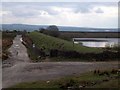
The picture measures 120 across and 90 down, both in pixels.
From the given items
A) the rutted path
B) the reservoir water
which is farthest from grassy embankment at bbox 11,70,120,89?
the reservoir water

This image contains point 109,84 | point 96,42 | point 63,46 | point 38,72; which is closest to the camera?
point 109,84

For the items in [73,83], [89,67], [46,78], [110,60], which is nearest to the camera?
[73,83]

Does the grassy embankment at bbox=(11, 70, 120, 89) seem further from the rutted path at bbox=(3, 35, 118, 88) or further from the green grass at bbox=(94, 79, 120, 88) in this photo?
the rutted path at bbox=(3, 35, 118, 88)

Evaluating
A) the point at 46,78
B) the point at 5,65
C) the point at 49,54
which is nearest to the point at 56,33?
the point at 49,54

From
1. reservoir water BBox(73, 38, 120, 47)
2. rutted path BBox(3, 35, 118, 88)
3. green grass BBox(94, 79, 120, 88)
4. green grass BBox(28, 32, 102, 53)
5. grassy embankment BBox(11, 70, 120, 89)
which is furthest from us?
reservoir water BBox(73, 38, 120, 47)

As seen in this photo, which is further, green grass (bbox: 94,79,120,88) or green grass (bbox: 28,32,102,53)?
green grass (bbox: 28,32,102,53)

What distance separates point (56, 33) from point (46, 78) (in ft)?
141

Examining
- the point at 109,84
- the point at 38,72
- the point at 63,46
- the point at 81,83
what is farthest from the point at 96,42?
the point at 109,84

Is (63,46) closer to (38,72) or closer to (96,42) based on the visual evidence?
(38,72)

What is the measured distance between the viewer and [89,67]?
22672 mm

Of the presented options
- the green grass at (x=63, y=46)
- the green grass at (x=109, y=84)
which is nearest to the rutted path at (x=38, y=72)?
the green grass at (x=109, y=84)

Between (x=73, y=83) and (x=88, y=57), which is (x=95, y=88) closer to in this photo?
(x=73, y=83)

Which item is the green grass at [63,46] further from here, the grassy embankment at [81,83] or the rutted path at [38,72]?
the grassy embankment at [81,83]

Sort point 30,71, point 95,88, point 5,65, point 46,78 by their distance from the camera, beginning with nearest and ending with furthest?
1. point 95,88
2. point 46,78
3. point 30,71
4. point 5,65
